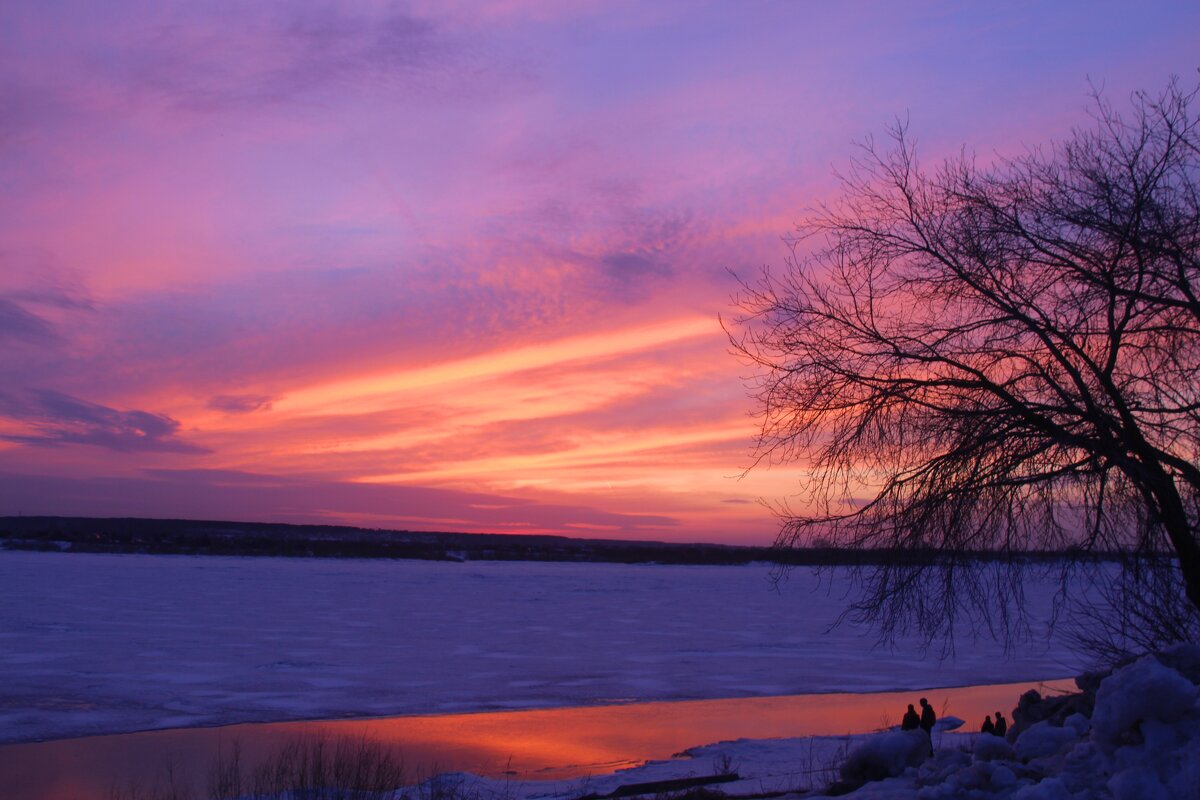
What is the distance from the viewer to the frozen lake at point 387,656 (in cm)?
1641

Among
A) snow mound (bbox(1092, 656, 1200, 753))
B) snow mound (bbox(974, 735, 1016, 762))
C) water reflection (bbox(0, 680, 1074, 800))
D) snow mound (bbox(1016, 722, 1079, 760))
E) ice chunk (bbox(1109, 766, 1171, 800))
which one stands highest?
snow mound (bbox(1092, 656, 1200, 753))

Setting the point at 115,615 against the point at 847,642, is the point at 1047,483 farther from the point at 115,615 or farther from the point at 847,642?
the point at 115,615

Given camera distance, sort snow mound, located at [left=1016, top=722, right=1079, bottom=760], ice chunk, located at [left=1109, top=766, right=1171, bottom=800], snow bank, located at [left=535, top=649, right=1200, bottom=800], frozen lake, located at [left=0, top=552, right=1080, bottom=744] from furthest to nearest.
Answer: frozen lake, located at [left=0, top=552, right=1080, bottom=744] → snow mound, located at [left=1016, top=722, right=1079, bottom=760] → snow bank, located at [left=535, top=649, right=1200, bottom=800] → ice chunk, located at [left=1109, top=766, right=1171, bottom=800]

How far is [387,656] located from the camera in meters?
22.3

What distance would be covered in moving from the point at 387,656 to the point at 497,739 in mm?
7959

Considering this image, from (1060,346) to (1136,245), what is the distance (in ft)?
3.01

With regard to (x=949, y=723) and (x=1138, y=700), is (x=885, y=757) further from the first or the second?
(x=949, y=723)

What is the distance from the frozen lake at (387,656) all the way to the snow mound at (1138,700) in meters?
12.1

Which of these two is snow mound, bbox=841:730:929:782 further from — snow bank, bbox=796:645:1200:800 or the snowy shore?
snow bank, bbox=796:645:1200:800

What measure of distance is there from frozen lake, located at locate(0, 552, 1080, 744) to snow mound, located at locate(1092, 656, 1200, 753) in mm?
12070

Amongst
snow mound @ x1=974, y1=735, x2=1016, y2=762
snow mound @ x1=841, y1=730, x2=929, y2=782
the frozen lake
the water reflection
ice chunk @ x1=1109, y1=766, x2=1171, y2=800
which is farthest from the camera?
the frozen lake

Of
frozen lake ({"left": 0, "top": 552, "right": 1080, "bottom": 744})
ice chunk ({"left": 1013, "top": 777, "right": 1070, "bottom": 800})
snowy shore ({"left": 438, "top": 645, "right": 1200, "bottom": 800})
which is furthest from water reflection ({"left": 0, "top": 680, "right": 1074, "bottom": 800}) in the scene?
ice chunk ({"left": 1013, "top": 777, "right": 1070, "bottom": 800})

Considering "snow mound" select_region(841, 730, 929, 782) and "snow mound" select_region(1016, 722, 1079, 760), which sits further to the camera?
"snow mound" select_region(841, 730, 929, 782)

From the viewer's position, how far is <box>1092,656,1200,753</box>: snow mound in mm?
5480
